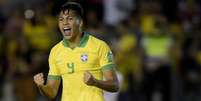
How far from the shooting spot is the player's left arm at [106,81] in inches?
316

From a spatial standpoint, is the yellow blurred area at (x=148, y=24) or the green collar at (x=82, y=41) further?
the yellow blurred area at (x=148, y=24)

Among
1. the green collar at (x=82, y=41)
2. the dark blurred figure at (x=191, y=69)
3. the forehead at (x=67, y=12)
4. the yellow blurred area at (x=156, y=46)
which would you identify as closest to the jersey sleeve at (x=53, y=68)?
the green collar at (x=82, y=41)

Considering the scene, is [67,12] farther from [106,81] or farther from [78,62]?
[106,81]

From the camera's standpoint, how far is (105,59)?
8.55 metres

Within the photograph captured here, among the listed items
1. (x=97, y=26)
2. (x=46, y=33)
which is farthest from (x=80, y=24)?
(x=46, y=33)

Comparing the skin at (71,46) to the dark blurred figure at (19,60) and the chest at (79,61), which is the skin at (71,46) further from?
the dark blurred figure at (19,60)

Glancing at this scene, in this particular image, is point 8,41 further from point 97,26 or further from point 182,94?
point 182,94

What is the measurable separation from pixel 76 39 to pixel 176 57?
875 centimetres

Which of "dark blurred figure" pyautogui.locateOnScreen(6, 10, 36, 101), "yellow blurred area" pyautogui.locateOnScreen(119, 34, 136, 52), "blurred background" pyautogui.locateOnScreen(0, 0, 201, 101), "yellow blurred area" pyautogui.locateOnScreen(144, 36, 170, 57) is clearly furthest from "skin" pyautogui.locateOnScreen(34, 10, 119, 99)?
"dark blurred figure" pyautogui.locateOnScreen(6, 10, 36, 101)

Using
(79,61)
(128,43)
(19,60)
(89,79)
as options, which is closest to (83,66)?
(79,61)

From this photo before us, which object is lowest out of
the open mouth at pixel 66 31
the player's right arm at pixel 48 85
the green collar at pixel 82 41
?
the player's right arm at pixel 48 85

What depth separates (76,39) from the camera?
867cm

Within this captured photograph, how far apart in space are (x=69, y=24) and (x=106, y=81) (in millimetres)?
699

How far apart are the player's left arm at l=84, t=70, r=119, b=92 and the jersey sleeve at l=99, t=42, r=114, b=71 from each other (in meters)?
0.04
